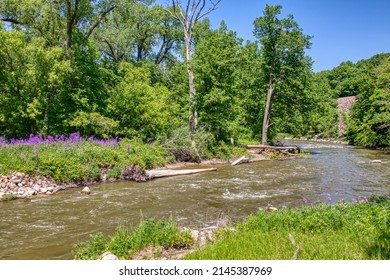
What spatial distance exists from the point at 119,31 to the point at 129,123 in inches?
678

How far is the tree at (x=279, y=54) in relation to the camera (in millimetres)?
32062

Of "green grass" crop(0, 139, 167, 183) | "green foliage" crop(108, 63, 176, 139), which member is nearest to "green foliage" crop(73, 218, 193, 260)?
"green grass" crop(0, 139, 167, 183)

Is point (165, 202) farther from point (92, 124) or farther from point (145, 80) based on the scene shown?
point (145, 80)

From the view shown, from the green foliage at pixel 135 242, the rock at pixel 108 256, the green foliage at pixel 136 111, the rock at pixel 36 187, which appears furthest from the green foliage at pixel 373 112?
the rock at pixel 108 256

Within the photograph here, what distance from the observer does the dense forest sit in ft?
69.2

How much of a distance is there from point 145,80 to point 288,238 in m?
24.5

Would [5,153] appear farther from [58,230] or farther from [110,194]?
[58,230]

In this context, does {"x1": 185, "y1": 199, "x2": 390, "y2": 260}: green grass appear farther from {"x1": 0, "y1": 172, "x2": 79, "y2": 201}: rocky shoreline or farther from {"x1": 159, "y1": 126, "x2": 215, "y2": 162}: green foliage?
{"x1": 159, "y1": 126, "x2": 215, "y2": 162}: green foliage

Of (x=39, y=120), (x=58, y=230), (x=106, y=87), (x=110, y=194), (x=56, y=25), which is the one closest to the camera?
(x=58, y=230)

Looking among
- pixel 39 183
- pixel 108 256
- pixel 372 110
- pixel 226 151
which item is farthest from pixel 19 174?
pixel 372 110

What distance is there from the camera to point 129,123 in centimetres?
2486

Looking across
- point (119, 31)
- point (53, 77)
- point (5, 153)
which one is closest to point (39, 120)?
point (53, 77)

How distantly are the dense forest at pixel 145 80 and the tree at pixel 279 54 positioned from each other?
10cm

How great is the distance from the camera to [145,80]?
1145 inches
